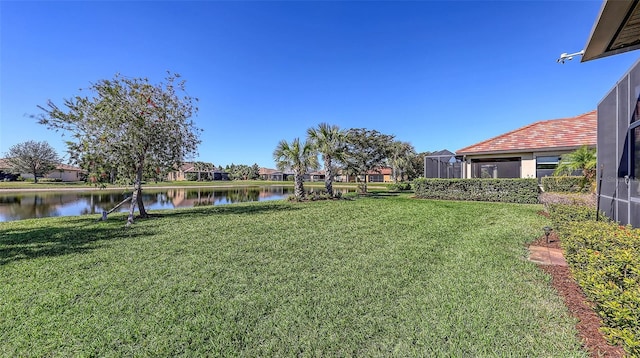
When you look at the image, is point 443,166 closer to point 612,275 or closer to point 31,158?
point 612,275

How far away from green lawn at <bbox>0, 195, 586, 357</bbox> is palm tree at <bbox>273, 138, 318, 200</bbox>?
387 inches

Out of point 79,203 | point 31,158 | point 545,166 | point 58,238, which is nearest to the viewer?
point 58,238

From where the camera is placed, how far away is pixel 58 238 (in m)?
6.57

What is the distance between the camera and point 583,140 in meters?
13.2

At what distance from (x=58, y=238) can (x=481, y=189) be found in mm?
17339

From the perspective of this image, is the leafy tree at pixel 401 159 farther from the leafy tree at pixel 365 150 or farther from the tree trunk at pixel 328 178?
the tree trunk at pixel 328 178

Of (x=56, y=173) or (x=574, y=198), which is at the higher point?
(x=56, y=173)

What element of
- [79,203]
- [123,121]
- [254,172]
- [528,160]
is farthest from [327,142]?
[254,172]

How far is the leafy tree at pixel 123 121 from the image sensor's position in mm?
8477

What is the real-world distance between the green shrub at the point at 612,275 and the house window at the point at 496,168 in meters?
13.4

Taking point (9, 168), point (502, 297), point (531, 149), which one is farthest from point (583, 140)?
point (9, 168)

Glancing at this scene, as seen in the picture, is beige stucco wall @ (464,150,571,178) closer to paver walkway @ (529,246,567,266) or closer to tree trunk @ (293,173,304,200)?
paver walkway @ (529,246,567,266)

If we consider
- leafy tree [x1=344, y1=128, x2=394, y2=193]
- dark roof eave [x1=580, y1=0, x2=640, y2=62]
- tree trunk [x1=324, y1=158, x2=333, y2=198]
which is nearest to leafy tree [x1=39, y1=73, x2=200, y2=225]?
tree trunk [x1=324, y1=158, x2=333, y2=198]

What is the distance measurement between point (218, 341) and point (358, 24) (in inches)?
664
